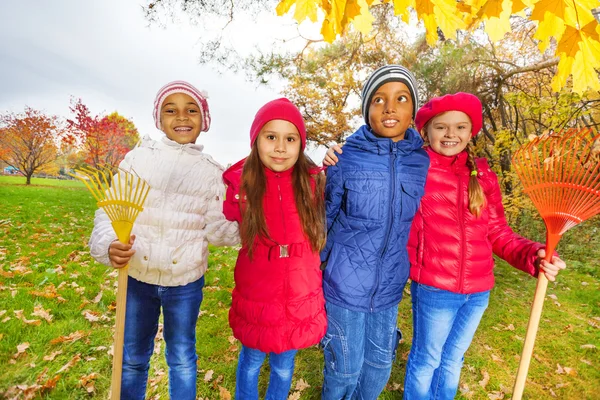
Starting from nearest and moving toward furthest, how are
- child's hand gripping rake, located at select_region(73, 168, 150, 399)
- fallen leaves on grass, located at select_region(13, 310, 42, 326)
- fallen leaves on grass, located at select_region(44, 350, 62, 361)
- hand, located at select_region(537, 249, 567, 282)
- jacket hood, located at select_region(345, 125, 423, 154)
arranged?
1. child's hand gripping rake, located at select_region(73, 168, 150, 399)
2. hand, located at select_region(537, 249, 567, 282)
3. jacket hood, located at select_region(345, 125, 423, 154)
4. fallen leaves on grass, located at select_region(44, 350, 62, 361)
5. fallen leaves on grass, located at select_region(13, 310, 42, 326)

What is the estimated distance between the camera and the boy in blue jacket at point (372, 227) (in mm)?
1802

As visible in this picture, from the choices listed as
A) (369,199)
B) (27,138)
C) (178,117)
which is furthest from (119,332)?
(27,138)

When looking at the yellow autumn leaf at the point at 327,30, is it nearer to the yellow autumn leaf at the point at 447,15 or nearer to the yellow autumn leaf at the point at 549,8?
the yellow autumn leaf at the point at 447,15

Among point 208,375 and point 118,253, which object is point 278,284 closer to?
point 118,253

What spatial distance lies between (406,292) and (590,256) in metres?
5.83

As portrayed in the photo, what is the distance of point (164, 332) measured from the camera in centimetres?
185

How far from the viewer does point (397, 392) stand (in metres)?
2.66

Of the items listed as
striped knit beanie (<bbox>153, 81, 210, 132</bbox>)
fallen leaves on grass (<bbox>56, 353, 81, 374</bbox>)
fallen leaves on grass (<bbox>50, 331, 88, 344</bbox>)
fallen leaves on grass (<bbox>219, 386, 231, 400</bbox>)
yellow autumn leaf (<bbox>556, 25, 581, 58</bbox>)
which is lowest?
fallen leaves on grass (<bbox>219, 386, 231, 400</bbox>)

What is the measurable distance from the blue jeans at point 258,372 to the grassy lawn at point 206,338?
2.59 ft

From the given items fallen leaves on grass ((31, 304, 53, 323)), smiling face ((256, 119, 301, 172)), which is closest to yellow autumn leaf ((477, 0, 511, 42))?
smiling face ((256, 119, 301, 172))

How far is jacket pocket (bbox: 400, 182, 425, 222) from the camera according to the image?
183 cm

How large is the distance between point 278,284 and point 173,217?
69 cm

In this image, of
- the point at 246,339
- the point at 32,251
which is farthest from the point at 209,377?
the point at 32,251

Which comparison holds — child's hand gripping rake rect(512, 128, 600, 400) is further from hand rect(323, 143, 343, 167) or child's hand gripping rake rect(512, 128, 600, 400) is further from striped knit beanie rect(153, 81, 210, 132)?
striped knit beanie rect(153, 81, 210, 132)
